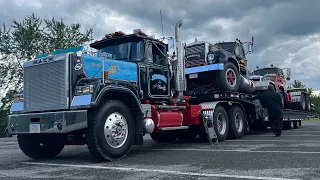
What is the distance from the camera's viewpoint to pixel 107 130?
685 centimetres

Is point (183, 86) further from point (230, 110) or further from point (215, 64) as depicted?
point (230, 110)

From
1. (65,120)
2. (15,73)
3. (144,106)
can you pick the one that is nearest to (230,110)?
(144,106)

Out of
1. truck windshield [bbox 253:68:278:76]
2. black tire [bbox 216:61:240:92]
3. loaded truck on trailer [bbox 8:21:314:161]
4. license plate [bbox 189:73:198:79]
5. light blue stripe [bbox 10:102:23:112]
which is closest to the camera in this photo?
loaded truck on trailer [bbox 8:21:314:161]

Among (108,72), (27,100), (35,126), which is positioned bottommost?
(35,126)

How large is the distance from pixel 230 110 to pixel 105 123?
5.85 metres

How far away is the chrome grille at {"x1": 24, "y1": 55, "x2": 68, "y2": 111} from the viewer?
696cm

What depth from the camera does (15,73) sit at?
32875 millimetres

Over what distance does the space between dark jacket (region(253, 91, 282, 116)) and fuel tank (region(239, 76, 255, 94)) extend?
538mm

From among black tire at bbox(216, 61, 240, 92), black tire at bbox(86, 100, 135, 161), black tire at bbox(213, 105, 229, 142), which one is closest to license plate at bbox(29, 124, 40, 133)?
black tire at bbox(86, 100, 135, 161)

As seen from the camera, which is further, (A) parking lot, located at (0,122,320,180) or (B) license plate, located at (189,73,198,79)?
(B) license plate, located at (189,73,198,79)

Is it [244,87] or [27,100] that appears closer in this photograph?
[27,100]

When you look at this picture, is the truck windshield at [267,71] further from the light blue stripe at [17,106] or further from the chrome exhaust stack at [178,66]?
the light blue stripe at [17,106]

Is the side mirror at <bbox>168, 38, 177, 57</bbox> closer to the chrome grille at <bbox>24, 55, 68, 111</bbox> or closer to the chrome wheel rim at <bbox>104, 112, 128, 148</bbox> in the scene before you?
the chrome wheel rim at <bbox>104, 112, 128, 148</bbox>

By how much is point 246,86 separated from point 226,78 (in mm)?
1826
